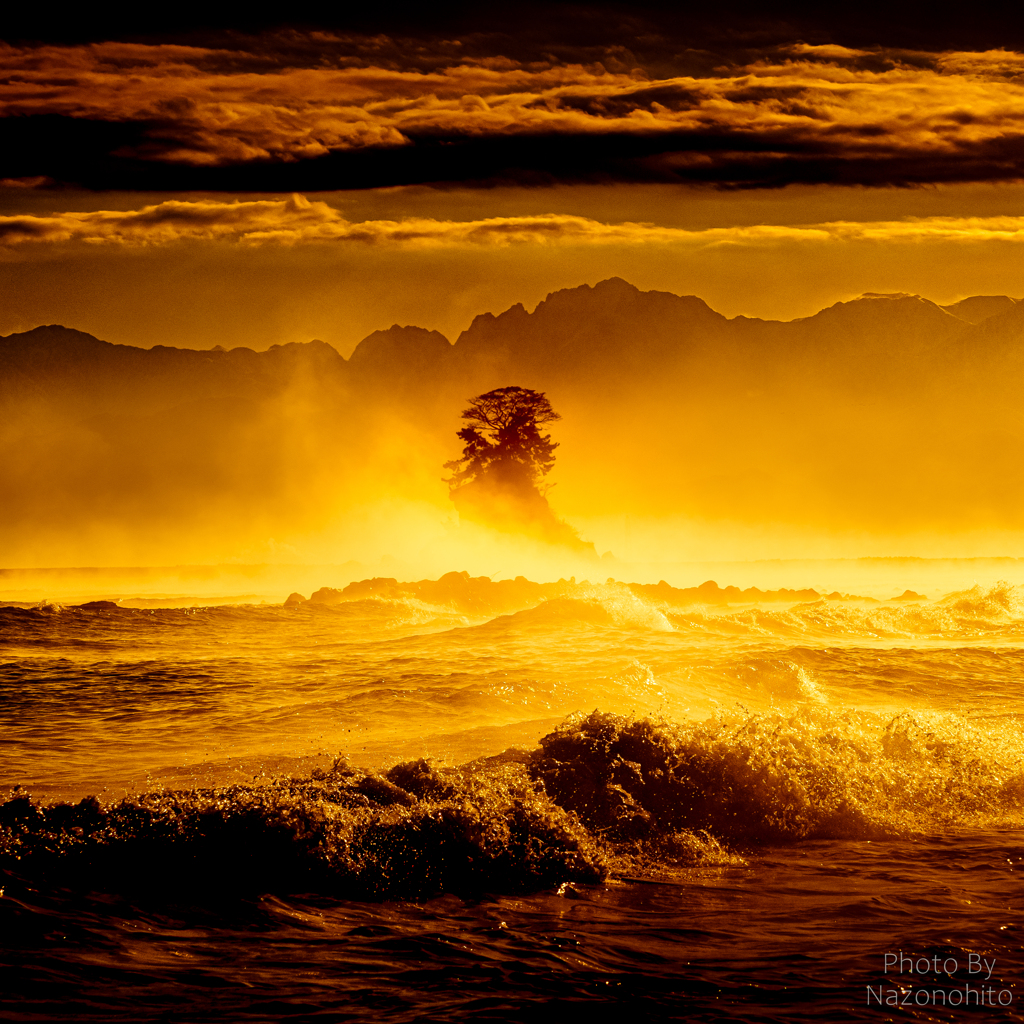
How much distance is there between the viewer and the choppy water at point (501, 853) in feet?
21.0

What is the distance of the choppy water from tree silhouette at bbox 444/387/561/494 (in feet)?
92.4

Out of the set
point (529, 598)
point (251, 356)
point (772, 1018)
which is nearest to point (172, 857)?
point (772, 1018)

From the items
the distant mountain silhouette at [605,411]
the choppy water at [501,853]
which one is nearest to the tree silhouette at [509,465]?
the choppy water at [501,853]

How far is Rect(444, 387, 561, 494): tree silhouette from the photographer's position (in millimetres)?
45469

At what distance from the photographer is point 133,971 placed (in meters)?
6.50

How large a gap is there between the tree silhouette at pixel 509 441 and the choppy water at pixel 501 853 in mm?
28166

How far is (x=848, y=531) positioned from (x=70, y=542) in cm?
7270

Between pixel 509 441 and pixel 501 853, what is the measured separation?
37.4 meters

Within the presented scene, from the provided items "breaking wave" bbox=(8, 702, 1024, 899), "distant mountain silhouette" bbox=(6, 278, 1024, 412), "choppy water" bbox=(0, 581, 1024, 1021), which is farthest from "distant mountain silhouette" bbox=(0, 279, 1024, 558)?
"breaking wave" bbox=(8, 702, 1024, 899)

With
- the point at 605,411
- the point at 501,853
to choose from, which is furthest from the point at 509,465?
the point at 605,411

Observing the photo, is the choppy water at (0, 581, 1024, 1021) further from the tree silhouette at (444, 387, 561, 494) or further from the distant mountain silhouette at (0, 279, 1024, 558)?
the distant mountain silhouette at (0, 279, 1024, 558)

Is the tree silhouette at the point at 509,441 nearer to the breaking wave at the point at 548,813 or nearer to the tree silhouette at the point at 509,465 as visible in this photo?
the tree silhouette at the point at 509,465

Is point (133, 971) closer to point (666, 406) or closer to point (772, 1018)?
point (772, 1018)

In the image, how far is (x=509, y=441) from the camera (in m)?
45.6
